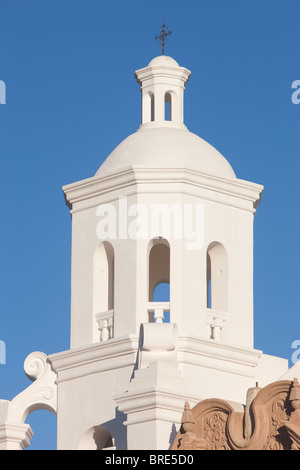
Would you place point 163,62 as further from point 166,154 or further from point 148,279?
point 148,279

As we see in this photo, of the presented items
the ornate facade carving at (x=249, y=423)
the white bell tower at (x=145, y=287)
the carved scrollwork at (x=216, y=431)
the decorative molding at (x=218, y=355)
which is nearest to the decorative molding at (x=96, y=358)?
the white bell tower at (x=145, y=287)

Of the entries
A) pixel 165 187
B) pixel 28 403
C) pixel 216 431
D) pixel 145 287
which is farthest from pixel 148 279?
pixel 216 431

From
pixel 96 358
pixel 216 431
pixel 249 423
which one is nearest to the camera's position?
pixel 249 423

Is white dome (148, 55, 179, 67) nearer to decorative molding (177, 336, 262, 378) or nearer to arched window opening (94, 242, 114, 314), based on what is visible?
arched window opening (94, 242, 114, 314)

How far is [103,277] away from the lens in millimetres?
43406

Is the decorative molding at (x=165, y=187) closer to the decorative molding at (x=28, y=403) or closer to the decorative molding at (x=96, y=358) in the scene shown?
the decorative molding at (x=96, y=358)

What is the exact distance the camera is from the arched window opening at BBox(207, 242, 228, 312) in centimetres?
4297

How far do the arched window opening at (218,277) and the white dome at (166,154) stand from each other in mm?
1621

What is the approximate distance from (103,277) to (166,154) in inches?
119

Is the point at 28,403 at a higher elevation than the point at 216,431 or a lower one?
higher

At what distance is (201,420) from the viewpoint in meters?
39.0

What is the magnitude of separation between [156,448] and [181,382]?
5.13 feet
